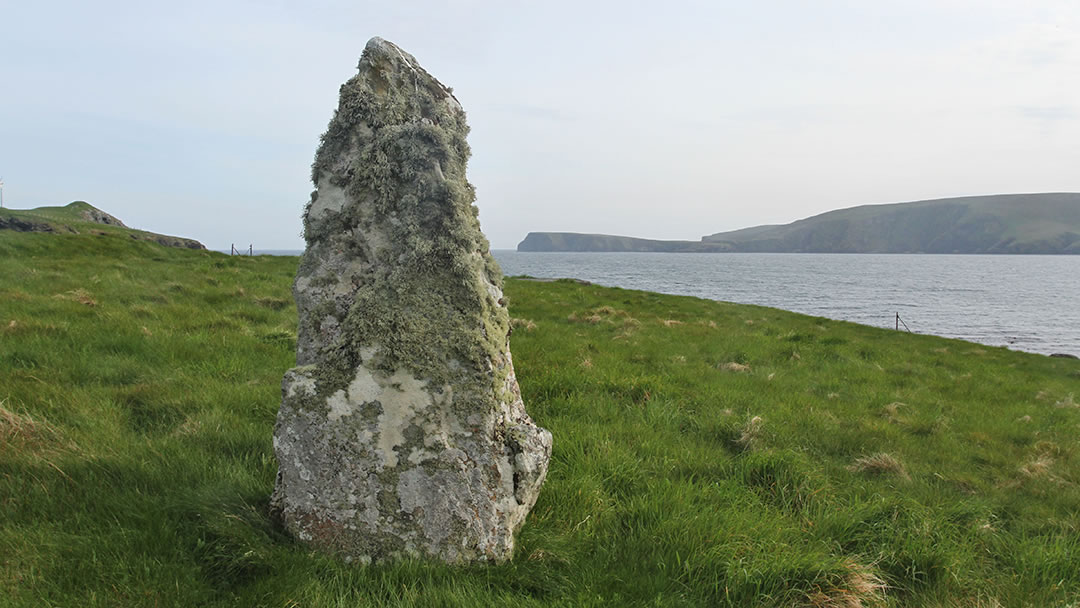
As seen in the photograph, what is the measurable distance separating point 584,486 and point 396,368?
1.96 metres

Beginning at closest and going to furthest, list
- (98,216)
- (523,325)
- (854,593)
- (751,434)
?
(854,593) → (751,434) → (523,325) → (98,216)

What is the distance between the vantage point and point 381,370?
349 cm

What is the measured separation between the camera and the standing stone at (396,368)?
339 cm

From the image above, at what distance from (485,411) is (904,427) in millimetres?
8343

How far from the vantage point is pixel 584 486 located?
173 inches

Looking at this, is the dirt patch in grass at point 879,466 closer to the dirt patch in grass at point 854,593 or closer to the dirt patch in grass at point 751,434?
the dirt patch in grass at point 751,434

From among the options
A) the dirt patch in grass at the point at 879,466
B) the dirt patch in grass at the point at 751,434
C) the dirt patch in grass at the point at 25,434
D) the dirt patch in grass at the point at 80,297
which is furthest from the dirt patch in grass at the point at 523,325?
the dirt patch in grass at the point at 25,434

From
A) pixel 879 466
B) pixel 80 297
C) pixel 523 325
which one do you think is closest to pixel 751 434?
pixel 879 466

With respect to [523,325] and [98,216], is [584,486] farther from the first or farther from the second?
[98,216]

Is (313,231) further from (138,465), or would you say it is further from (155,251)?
(155,251)

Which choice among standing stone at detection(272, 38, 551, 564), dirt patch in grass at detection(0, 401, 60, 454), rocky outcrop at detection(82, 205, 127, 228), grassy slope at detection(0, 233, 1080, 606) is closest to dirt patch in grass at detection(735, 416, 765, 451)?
grassy slope at detection(0, 233, 1080, 606)

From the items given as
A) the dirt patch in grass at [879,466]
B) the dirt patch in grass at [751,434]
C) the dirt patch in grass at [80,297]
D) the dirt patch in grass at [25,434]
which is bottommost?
the dirt patch in grass at [879,466]

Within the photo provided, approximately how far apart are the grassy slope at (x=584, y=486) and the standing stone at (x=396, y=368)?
0.27 metres

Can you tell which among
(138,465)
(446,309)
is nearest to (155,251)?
(138,465)
